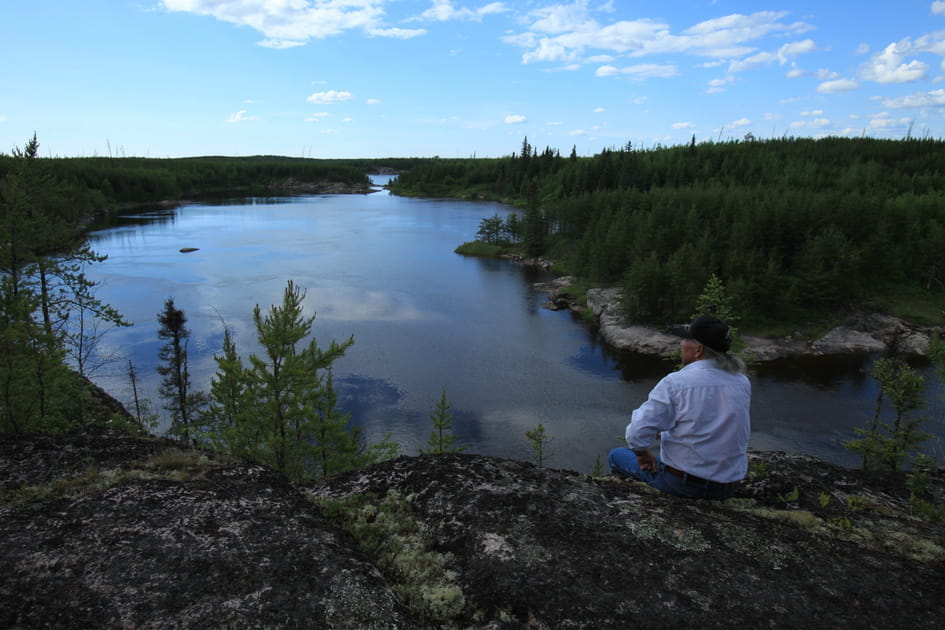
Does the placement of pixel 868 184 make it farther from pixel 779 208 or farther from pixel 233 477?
pixel 233 477

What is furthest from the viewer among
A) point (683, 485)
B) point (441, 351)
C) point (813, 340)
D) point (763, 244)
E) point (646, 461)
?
point (763, 244)

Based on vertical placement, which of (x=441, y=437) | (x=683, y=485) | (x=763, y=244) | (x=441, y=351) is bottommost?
(x=441, y=351)

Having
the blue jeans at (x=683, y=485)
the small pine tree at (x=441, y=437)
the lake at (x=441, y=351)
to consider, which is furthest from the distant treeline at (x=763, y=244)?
the blue jeans at (x=683, y=485)

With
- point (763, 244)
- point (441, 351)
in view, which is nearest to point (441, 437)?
point (441, 351)

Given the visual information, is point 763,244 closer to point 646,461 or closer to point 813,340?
point 813,340

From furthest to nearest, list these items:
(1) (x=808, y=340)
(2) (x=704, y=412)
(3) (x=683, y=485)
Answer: (1) (x=808, y=340) < (3) (x=683, y=485) < (2) (x=704, y=412)

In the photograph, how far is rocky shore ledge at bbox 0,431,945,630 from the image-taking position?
4234 millimetres

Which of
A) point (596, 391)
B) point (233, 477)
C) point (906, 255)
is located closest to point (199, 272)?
point (596, 391)

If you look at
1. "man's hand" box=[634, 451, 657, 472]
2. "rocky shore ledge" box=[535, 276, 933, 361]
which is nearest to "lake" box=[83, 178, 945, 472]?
"rocky shore ledge" box=[535, 276, 933, 361]

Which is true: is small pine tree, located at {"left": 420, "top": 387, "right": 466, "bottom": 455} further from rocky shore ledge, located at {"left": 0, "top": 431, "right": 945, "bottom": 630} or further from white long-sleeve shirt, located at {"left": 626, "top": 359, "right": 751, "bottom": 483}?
white long-sleeve shirt, located at {"left": 626, "top": 359, "right": 751, "bottom": 483}

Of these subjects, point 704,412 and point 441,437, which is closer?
point 704,412

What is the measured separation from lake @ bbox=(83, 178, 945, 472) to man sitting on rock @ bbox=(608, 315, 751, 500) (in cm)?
1857

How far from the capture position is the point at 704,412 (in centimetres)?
549

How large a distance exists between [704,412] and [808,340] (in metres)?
50.4
